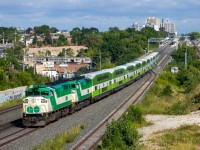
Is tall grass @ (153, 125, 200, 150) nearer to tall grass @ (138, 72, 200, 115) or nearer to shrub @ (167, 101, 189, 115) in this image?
shrub @ (167, 101, 189, 115)

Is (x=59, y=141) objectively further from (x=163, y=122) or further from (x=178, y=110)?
(x=178, y=110)

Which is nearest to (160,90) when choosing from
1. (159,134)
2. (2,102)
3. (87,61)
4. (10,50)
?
(2,102)

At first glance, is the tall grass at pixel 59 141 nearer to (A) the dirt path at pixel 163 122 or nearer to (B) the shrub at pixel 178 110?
(A) the dirt path at pixel 163 122

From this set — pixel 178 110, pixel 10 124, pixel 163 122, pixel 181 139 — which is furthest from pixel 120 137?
pixel 178 110

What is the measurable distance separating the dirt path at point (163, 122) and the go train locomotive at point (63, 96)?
651 centimetres

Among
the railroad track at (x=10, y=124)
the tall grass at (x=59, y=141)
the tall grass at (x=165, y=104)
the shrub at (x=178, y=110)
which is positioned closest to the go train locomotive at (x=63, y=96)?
the railroad track at (x=10, y=124)

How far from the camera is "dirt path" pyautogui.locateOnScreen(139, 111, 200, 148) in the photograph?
2610cm

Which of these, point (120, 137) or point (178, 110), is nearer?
point (120, 137)

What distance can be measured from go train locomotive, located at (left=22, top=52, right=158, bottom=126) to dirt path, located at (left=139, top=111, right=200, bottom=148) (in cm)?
651

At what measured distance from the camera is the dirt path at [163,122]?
2610 centimetres

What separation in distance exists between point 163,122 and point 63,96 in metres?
7.93

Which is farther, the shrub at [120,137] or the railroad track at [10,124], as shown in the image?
the railroad track at [10,124]

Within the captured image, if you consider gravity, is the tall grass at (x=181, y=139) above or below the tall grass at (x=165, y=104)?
above

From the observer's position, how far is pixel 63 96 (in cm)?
3316
